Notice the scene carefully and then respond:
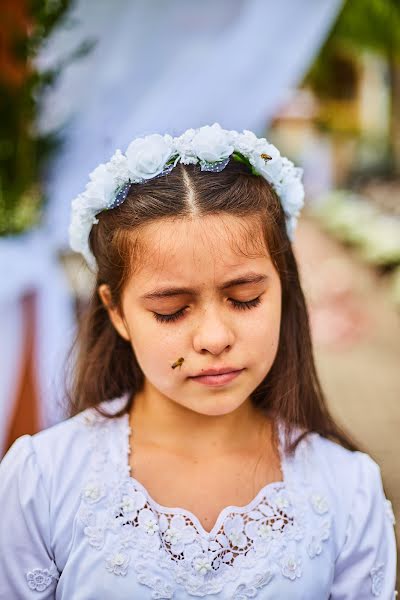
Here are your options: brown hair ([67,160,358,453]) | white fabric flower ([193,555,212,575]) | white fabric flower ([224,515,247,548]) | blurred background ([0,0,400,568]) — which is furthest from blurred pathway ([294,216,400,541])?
white fabric flower ([193,555,212,575])

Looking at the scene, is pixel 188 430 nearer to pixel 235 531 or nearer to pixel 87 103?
pixel 235 531

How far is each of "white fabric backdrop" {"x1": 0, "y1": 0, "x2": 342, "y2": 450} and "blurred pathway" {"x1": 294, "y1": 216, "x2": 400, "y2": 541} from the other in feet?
2.51

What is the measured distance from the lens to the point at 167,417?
1.48m

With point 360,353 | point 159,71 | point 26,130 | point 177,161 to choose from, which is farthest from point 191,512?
point 360,353

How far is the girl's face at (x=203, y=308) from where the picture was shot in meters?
1.26

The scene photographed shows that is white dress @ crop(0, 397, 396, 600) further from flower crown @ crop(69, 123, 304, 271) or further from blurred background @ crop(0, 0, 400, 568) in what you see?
blurred background @ crop(0, 0, 400, 568)

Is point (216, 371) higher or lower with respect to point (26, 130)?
lower

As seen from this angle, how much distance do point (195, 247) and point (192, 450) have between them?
0.49 m

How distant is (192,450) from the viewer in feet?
4.82

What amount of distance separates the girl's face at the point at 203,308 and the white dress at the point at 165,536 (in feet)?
0.83

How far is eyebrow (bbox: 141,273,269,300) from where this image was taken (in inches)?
49.9

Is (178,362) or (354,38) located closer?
(178,362)

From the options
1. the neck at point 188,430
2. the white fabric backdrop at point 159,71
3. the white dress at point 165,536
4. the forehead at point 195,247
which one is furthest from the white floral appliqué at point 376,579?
the white fabric backdrop at point 159,71

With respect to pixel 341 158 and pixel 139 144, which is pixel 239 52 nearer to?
pixel 139 144
